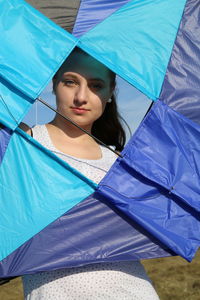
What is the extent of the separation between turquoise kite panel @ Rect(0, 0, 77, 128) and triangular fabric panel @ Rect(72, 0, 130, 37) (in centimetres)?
10

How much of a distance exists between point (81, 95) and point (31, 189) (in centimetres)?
40

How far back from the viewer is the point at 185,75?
6.46 feet

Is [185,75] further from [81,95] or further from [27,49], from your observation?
[27,49]

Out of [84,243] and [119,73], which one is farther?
[119,73]

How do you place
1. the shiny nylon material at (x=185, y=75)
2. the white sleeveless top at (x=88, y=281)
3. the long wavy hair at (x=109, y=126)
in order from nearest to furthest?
1. the white sleeveless top at (x=88, y=281)
2. the shiny nylon material at (x=185, y=75)
3. the long wavy hair at (x=109, y=126)

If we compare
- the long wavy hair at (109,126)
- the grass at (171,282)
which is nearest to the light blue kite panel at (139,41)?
the long wavy hair at (109,126)

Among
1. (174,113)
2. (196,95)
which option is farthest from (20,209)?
(196,95)

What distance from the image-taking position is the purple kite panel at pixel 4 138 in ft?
5.65

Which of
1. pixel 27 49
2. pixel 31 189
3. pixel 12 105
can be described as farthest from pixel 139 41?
pixel 31 189

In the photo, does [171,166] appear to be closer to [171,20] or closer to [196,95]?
[196,95]

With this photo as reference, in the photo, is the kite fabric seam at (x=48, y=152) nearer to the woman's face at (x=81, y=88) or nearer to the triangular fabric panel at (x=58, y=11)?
the woman's face at (x=81, y=88)

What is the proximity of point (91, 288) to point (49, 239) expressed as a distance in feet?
0.77

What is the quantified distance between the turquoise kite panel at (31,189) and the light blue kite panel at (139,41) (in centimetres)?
45

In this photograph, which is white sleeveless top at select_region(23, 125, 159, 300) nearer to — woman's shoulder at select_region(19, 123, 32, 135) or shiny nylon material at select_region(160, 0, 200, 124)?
woman's shoulder at select_region(19, 123, 32, 135)
